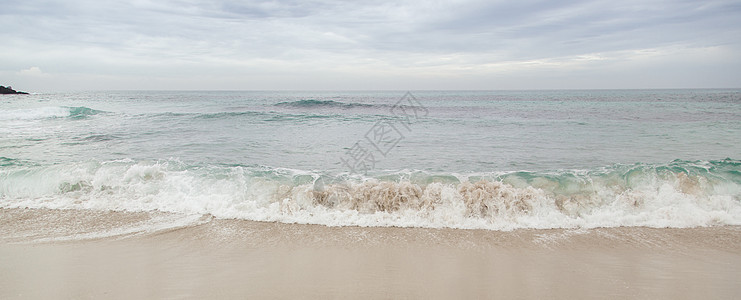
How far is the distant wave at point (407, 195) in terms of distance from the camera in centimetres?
441

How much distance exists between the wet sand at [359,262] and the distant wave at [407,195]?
0.29m

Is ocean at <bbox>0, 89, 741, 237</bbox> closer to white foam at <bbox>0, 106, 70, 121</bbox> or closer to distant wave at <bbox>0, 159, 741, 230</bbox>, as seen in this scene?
distant wave at <bbox>0, 159, 741, 230</bbox>

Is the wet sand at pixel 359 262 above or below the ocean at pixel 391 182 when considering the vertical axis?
below

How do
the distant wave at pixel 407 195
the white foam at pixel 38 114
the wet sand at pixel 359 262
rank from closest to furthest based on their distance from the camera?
the wet sand at pixel 359 262 < the distant wave at pixel 407 195 < the white foam at pixel 38 114

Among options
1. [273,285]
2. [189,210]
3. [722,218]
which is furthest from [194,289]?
[722,218]

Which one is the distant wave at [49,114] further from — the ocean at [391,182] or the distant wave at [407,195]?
the distant wave at [407,195]

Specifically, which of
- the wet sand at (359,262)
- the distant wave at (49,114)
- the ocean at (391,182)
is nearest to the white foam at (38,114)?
the distant wave at (49,114)

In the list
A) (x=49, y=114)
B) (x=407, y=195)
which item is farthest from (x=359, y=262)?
(x=49, y=114)

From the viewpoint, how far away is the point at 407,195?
195 inches

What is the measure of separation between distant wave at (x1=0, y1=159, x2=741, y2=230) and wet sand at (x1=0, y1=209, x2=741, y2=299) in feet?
0.96

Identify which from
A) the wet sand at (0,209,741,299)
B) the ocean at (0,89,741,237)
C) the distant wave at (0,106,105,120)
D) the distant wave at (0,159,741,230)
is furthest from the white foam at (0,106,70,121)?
the wet sand at (0,209,741,299)

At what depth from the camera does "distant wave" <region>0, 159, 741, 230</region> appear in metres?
4.41

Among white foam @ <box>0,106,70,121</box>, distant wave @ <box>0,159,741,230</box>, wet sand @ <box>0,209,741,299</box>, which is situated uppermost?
white foam @ <box>0,106,70,121</box>

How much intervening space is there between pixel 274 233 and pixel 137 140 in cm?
874
